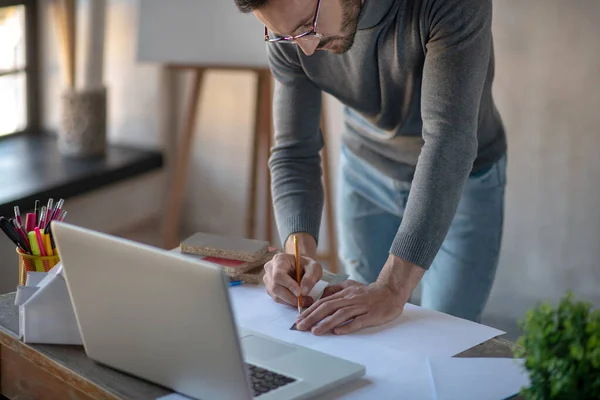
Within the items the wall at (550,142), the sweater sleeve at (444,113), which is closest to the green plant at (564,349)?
the sweater sleeve at (444,113)

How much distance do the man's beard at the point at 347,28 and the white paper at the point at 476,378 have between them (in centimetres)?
65

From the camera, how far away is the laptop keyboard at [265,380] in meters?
1.33

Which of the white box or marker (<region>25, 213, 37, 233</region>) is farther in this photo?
marker (<region>25, 213, 37, 233</region>)

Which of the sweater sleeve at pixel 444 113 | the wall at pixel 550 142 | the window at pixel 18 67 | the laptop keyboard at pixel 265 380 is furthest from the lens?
the window at pixel 18 67

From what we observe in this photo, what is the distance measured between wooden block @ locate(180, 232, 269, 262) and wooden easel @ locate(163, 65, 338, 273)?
146cm

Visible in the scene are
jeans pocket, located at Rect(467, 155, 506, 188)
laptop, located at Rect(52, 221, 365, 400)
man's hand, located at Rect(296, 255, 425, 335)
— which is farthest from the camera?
jeans pocket, located at Rect(467, 155, 506, 188)

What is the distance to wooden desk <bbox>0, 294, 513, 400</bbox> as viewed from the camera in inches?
53.6

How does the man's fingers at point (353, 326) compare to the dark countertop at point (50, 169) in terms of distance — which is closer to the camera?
the man's fingers at point (353, 326)

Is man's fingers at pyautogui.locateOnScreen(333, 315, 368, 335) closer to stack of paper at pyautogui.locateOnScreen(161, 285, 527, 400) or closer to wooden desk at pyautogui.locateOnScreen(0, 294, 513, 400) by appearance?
stack of paper at pyautogui.locateOnScreen(161, 285, 527, 400)

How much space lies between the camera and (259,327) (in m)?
1.58

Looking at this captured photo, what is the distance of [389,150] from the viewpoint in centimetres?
208

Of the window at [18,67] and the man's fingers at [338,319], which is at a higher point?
the window at [18,67]

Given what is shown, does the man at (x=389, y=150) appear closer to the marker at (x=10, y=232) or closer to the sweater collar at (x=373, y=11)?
the sweater collar at (x=373, y=11)

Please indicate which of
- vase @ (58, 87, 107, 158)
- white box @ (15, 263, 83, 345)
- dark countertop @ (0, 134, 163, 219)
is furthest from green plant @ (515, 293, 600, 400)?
vase @ (58, 87, 107, 158)
